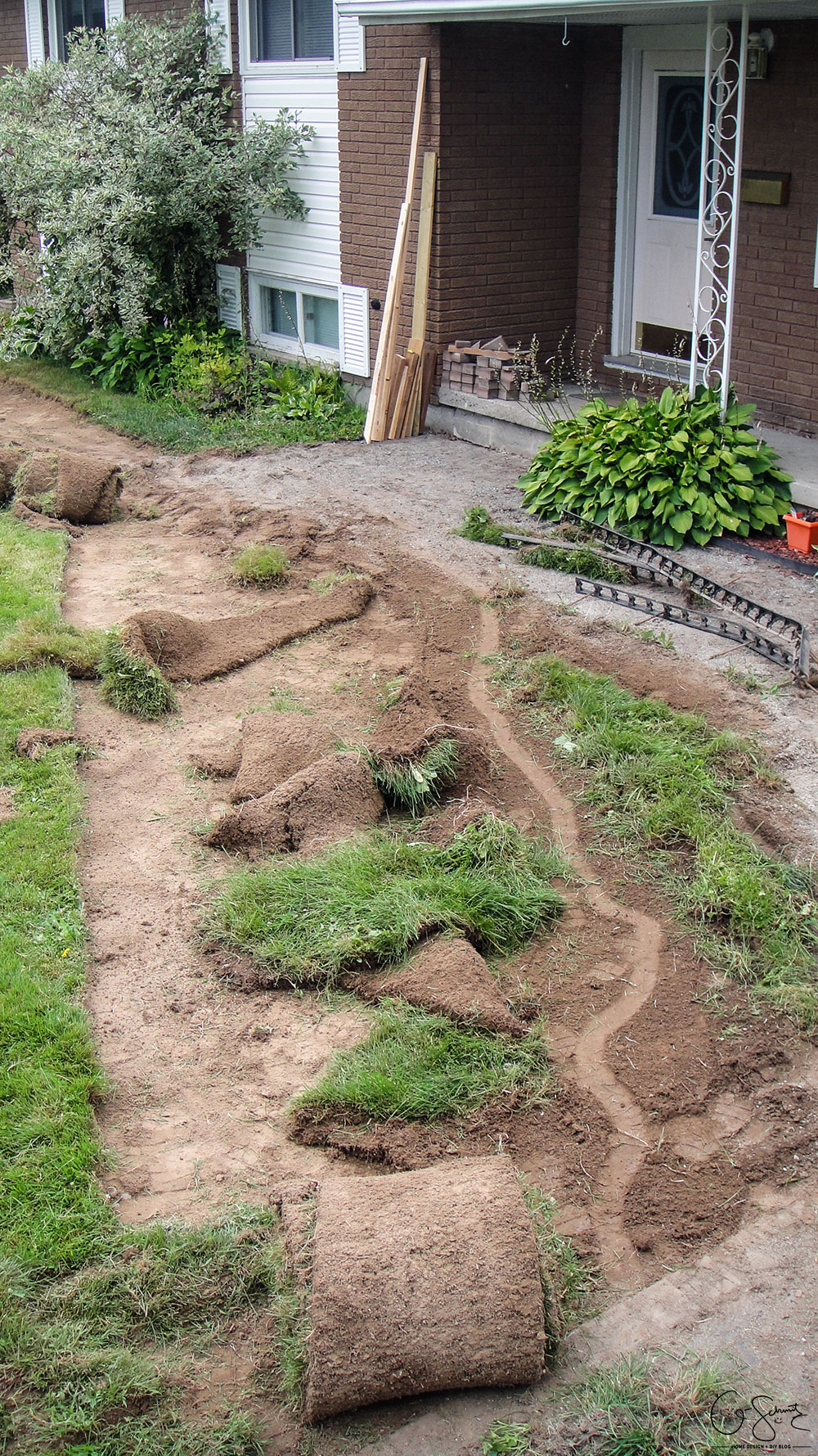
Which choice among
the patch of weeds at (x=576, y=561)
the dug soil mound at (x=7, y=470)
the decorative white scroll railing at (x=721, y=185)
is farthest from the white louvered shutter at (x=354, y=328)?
the patch of weeds at (x=576, y=561)

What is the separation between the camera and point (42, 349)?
15.9m

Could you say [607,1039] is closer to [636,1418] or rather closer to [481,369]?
[636,1418]

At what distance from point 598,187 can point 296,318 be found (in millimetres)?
3800

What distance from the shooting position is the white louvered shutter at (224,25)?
13602mm

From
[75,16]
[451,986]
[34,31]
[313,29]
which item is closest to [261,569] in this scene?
[451,986]

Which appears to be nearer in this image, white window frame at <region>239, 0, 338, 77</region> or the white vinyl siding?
white window frame at <region>239, 0, 338, 77</region>

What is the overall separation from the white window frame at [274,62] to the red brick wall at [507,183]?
73.1 inches

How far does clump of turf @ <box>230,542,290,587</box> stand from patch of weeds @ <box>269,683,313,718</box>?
1603 millimetres

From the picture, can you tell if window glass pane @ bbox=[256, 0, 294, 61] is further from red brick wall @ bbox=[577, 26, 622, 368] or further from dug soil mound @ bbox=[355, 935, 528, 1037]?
dug soil mound @ bbox=[355, 935, 528, 1037]

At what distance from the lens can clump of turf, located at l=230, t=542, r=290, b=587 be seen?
8.73 meters

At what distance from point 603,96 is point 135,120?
4.72 metres

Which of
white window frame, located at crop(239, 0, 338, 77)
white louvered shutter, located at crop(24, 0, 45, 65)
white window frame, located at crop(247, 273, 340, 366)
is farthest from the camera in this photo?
white louvered shutter, located at crop(24, 0, 45, 65)

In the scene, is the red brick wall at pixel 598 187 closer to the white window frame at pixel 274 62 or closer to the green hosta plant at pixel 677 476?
the white window frame at pixel 274 62

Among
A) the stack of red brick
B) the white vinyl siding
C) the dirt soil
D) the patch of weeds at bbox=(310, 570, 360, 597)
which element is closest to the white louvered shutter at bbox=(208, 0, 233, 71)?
the white vinyl siding
